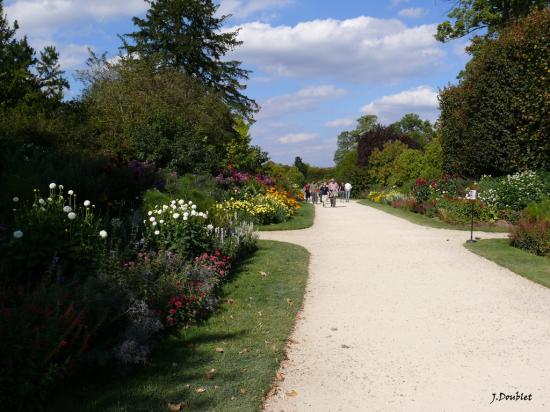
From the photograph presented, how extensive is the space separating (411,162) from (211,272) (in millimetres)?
33183

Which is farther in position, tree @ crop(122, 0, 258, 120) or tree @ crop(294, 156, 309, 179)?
tree @ crop(294, 156, 309, 179)

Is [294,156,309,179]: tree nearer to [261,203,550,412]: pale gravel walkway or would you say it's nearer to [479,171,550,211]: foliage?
[479,171,550,211]: foliage

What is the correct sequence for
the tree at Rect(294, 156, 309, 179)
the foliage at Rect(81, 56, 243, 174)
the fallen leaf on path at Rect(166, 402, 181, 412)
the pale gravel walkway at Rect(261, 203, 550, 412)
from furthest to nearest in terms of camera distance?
1. the tree at Rect(294, 156, 309, 179)
2. the foliage at Rect(81, 56, 243, 174)
3. the pale gravel walkway at Rect(261, 203, 550, 412)
4. the fallen leaf on path at Rect(166, 402, 181, 412)

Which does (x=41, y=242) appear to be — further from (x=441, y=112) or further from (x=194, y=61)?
(x=194, y=61)

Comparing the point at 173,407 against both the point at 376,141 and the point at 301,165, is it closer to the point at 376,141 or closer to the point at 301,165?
the point at 376,141

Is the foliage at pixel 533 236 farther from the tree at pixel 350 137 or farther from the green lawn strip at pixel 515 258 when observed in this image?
the tree at pixel 350 137

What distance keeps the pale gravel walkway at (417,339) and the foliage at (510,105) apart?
9409 mm

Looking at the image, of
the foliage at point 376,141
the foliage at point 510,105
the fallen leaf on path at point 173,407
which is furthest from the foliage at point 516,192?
the foliage at point 376,141

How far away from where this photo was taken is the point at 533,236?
34.7 ft

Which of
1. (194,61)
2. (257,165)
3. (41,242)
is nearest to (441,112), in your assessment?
(257,165)

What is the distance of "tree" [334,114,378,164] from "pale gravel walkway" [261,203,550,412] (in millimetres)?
86571

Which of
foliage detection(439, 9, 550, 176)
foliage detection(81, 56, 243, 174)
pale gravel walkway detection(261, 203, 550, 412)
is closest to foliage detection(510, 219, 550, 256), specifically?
pale gravel walkway detection(261, 203, 550, 412)

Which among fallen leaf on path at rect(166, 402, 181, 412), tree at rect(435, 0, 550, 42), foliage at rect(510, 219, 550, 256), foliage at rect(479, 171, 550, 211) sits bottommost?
fallen leaf on path at rect(166, 402, 181, 412)

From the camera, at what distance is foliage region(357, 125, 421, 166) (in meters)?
51.1
